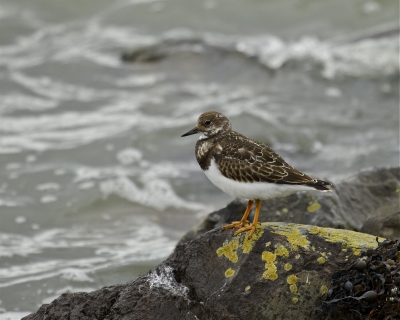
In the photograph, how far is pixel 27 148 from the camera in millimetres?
9750

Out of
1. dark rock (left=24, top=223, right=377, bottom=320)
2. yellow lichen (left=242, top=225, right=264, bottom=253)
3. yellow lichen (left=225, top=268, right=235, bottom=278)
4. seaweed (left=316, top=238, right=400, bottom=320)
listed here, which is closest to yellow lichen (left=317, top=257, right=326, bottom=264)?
dark rock (left=24, top=223, right=377, bottom=320)

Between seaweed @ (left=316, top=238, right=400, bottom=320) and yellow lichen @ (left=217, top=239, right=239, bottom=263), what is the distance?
60 cm

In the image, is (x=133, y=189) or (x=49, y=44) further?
(x=49, y=44)

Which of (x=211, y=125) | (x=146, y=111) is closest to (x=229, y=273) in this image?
(x=211, y=125)

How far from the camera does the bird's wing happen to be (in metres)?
4.05

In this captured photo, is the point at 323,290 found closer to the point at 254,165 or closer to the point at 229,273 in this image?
the point at 229,273

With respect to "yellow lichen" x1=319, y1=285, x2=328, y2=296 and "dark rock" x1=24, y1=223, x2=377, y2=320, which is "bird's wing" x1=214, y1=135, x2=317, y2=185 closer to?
"dark rock" x1=24, y1=223, x2=377, y2=320

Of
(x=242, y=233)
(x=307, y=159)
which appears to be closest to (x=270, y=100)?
(x=307, y=159)

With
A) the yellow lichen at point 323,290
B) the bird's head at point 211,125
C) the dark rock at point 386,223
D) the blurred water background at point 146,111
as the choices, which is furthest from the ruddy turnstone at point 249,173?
the blurred water background at point 146,111

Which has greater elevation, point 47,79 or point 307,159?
point 47,79

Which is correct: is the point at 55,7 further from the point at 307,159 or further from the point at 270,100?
the point at 307,159

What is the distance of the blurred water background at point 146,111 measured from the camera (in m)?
7.08

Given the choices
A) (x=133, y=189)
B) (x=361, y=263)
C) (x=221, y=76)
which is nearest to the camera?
(x=361, y=263)

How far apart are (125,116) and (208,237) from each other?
7.32 meters
